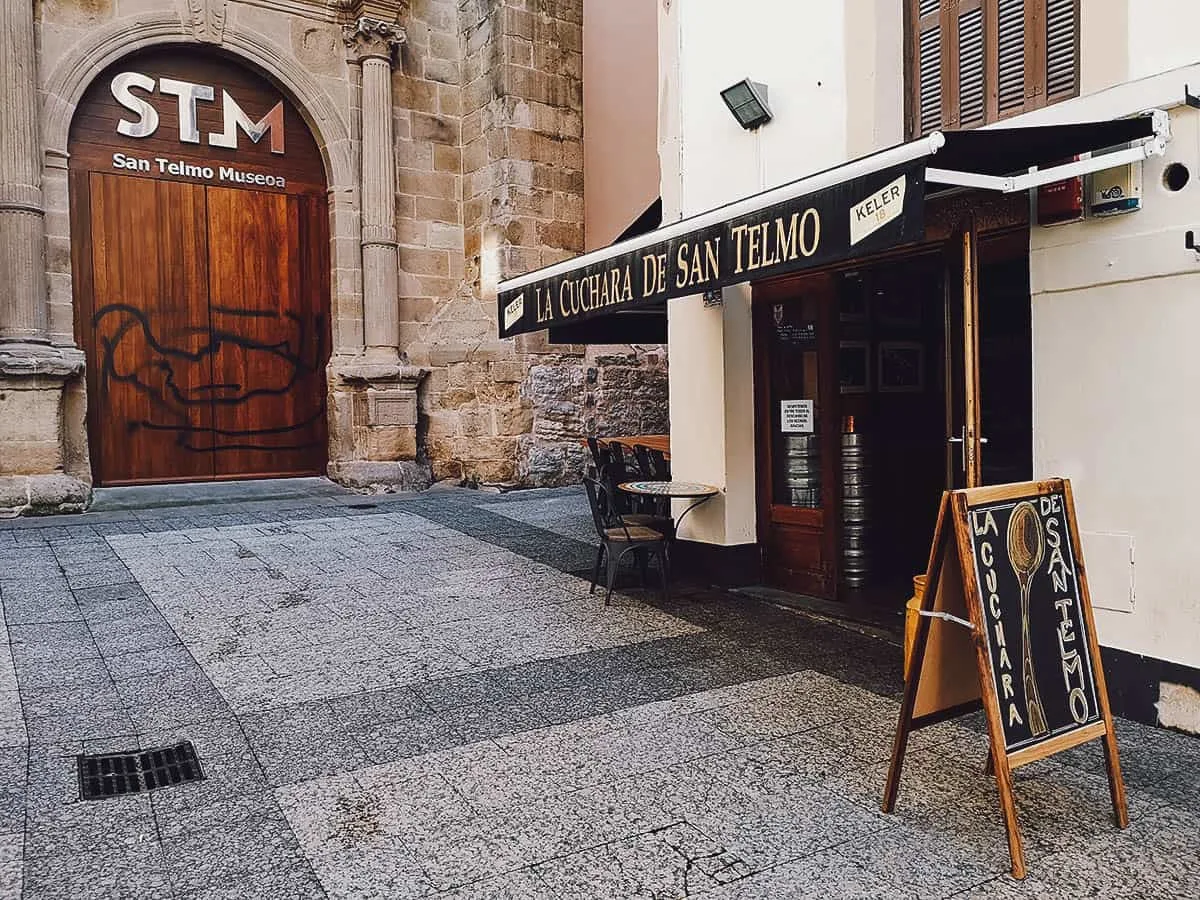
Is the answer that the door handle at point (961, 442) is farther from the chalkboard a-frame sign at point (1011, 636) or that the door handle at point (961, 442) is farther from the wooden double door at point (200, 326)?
the wooden double door at point (200, 326)

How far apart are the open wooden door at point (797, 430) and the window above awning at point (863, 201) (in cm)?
134

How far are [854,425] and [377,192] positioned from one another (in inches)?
299

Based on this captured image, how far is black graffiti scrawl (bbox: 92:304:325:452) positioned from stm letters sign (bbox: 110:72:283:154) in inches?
77.0

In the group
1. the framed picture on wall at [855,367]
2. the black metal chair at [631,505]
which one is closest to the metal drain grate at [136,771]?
the black metal chair at [631,505]

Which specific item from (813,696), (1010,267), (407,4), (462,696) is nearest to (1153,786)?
(813,696)

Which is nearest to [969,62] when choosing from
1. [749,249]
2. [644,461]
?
[749,249]

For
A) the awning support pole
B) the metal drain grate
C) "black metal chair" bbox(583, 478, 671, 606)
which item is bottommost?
the metal drain grate

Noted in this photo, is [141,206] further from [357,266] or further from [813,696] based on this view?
[813,696]

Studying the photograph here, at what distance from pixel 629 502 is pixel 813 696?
11.4ft

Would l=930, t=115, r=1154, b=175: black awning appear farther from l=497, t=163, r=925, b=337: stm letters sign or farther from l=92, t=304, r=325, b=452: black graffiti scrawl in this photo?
l=92, t=304, r=325, b=452: black graffiti scrawl

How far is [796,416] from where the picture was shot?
6199mm

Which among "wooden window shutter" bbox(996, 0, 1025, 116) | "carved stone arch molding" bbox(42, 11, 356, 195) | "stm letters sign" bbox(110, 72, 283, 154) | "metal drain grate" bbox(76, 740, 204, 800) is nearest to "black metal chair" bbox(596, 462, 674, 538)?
"wooden window shutter" bbox(996, 0, 1025, 116)

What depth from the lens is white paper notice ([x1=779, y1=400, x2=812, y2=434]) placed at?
6160 millimetres

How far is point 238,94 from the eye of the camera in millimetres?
11422
